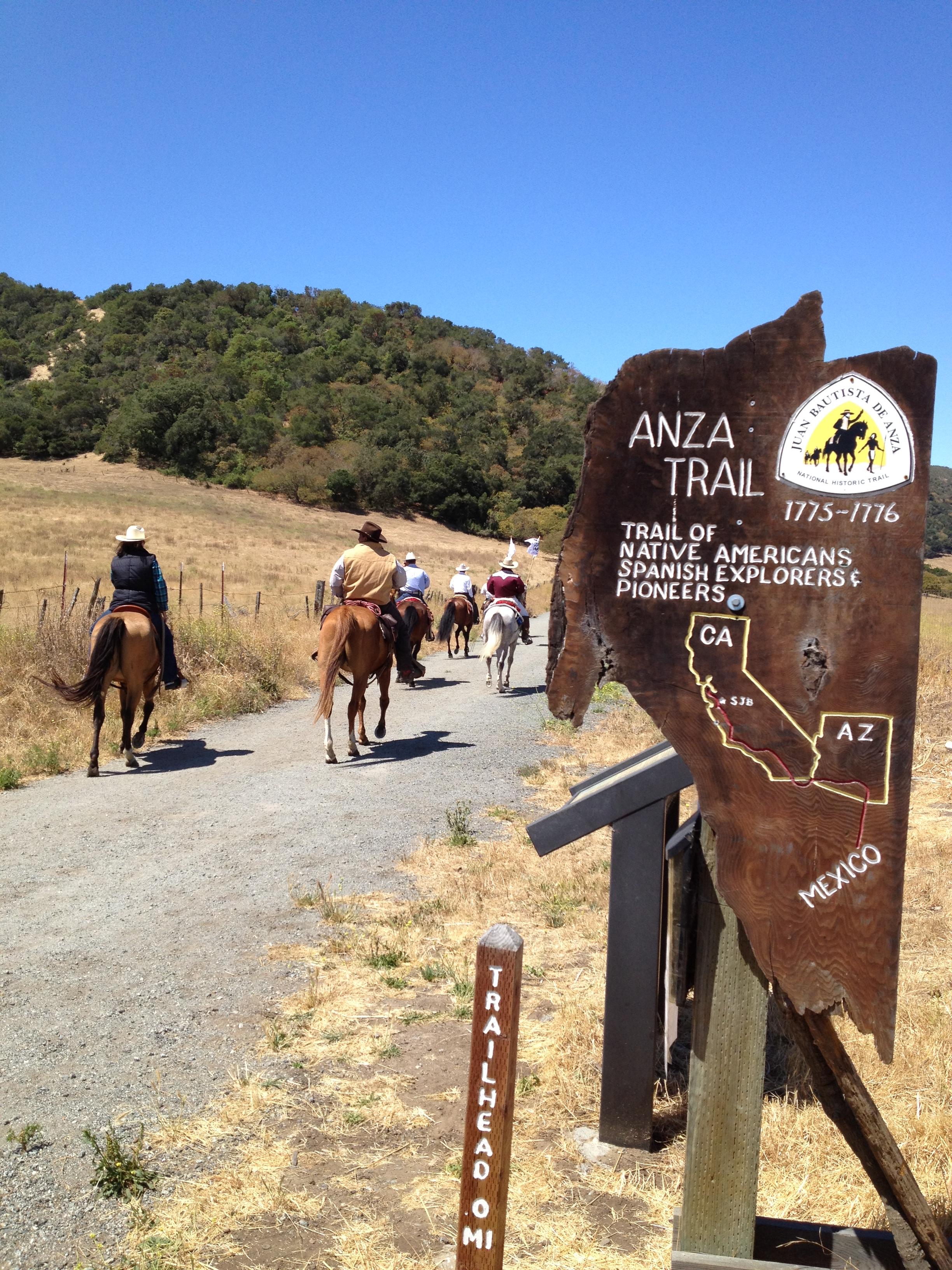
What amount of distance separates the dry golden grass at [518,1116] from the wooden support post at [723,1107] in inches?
22.2

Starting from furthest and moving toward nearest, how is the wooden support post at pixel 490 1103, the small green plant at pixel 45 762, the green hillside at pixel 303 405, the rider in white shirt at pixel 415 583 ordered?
the green hillside at pixel 303 405, the rider in white shirt at pixel 415 583, the small green plant at pixel 45 762, the wooden support post at pixel 490 1103

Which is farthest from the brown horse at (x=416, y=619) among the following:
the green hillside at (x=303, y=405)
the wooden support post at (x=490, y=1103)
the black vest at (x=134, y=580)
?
the green hillside at (x=303, y=405)

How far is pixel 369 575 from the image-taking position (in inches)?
445

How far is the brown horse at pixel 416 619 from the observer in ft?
54.6

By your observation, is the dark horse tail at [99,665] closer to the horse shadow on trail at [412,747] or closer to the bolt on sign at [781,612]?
the horse shadow on trail at [412,747]

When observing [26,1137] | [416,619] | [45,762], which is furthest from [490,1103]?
[416,619]

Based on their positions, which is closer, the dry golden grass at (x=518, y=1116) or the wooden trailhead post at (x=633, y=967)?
the dry golden grass at (x=518, y=1116)

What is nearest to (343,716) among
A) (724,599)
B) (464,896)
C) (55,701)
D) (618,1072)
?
(55,701)

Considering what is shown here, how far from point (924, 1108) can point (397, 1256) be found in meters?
2.06

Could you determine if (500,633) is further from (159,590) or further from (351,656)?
(159,590)

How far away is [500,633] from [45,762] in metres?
7.77

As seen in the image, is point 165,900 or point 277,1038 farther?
point 165,900

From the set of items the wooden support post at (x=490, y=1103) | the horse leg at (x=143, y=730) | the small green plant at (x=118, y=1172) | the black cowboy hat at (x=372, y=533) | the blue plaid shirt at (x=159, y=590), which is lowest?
the small green plant at (x=118, y=1172)

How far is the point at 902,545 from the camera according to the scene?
99.4 inches
